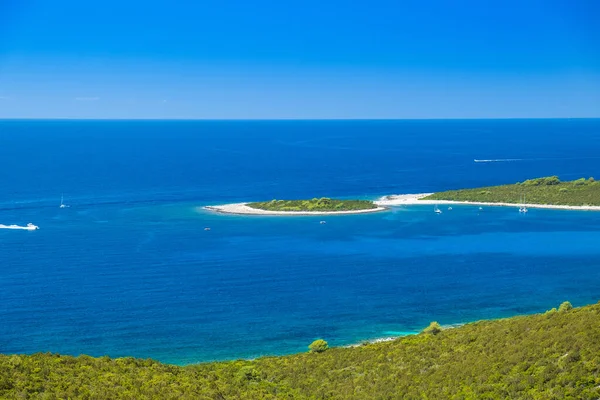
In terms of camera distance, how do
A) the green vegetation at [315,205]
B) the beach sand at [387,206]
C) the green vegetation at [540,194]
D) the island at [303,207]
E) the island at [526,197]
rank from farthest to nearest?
the green vegetation at [540,194] → the island at [526,197] → the green vegetation at [315,205] → the island at [303,207] → the beach sand at [387,206]

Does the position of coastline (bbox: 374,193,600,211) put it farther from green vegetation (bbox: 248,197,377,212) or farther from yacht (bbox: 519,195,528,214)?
green vegetation (bbox: 248,197,377,212)

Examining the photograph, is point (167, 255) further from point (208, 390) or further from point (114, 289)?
point (208, 390)

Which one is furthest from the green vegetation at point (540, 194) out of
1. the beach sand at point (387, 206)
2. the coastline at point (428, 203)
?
the beach sand at point (387, 206)

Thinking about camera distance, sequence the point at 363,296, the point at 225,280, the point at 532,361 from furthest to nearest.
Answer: the point at 225,280
the point at 363,296
the point at 532,361

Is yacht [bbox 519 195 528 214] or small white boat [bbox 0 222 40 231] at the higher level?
small white boat [bbox 0 222 40 231]

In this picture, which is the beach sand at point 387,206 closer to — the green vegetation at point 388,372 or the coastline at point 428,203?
the coastline at point 428,203

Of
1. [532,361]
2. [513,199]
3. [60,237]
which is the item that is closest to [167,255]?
[60,237]

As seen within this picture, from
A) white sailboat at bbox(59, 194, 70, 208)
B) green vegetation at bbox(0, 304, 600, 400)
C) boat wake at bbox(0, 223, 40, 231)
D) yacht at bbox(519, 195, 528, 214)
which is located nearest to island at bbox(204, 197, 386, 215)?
yacht at bbox(519, 195, 528, 214)
